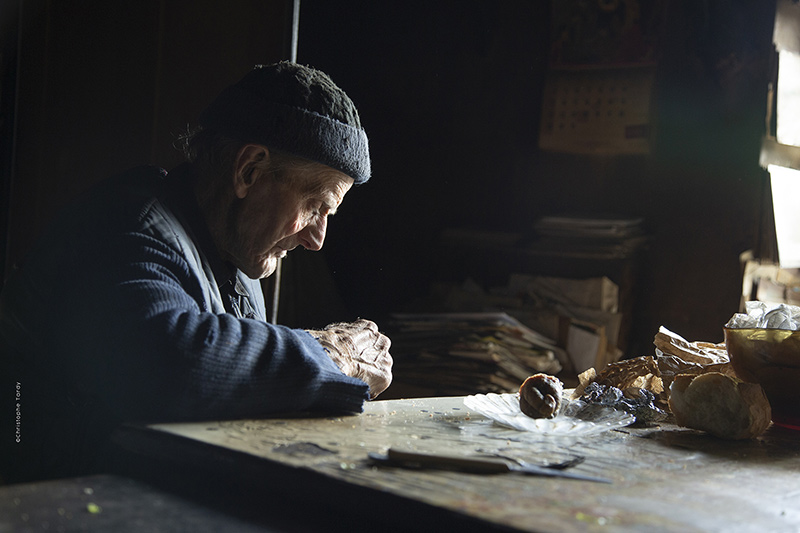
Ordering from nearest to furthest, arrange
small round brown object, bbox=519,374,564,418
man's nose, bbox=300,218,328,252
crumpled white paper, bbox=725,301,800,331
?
small round brown object, bbox=519,374,564,418 → crumpled white paper, bbox=725,301,800,331 → man's nose, bbox=300,218,328,252

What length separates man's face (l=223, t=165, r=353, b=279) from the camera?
1.70m

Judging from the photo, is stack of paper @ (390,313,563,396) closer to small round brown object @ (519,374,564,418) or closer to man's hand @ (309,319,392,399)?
man's hand @ (309,319,392,399)

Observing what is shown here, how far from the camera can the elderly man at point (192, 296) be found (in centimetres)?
124

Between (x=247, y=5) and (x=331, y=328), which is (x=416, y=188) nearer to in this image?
(x=247, y=5)

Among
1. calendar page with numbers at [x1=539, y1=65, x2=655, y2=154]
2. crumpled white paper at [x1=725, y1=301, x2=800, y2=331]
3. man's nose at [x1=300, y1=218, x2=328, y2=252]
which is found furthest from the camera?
calendar page with numbers at [x1=539, y1=65, x2=655, y2=154]

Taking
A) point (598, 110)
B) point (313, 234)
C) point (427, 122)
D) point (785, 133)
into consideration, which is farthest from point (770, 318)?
point (427, 122)

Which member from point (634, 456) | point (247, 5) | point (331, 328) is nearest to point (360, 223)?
point (247, 5)

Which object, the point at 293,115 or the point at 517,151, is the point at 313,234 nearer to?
the point at 293,115

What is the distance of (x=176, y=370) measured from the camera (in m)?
1.21

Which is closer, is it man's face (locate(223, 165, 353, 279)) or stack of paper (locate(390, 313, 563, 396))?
man's face (locate(223, 165, 353, 279))

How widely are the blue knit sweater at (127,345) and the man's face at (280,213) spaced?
143 mm

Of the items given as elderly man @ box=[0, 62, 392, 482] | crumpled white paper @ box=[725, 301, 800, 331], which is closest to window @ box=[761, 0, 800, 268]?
crumpled white paper @ box=[725, 301, 800, 331]

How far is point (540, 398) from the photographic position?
1429 millimetres

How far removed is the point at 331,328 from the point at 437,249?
95.9 inches
